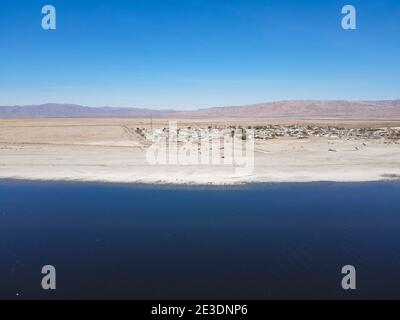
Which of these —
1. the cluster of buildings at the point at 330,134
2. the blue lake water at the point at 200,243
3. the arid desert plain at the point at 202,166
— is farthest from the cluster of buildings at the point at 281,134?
the blue lake water at the point at 200,243

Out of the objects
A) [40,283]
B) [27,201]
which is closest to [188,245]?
[40,283]

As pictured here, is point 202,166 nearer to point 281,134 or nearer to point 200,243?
point 200,243

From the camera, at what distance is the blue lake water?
8.31 metres

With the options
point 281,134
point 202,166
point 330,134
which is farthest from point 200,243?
point 330,134

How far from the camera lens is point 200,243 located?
10.6 meters

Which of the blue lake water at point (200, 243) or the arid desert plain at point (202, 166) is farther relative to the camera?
the arid desert plain at point (202, 166)

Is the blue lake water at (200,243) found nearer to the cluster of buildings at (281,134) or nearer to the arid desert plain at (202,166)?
the arid desert plain at (202,166)

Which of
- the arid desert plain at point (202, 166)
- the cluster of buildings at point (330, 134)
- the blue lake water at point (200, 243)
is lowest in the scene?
the blue lake water at point (200, 243)

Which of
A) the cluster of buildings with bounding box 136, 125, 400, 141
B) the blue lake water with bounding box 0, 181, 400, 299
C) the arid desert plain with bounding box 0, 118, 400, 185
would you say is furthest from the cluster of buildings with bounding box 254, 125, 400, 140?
the blue lake water with bounding box 0, 181, 400, 299

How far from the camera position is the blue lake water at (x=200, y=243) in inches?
327

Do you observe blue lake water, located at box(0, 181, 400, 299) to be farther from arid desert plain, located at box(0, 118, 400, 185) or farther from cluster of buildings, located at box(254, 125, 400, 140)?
cluster of buildings, located at box(254, 125, 400, 140)

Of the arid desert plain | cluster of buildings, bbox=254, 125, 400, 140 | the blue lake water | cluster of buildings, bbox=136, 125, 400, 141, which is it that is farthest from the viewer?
cluster of buildings, bbox=254, 125, 400, 140

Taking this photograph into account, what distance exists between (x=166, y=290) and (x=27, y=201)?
9.08 m

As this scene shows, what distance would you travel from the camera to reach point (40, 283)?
8.41 metres
